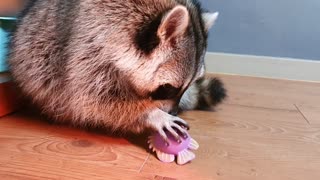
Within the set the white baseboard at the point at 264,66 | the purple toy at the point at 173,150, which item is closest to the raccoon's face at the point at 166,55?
the purple toy at the point at 173,150

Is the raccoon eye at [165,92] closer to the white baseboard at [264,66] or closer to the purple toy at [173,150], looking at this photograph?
the purple toy at [173,150]

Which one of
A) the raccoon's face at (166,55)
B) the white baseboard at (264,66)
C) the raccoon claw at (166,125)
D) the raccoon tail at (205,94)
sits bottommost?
the white baseboard at (264,66)

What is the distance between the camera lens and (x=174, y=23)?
0.92 m

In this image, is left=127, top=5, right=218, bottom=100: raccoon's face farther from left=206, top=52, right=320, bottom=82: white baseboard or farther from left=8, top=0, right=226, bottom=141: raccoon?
left=206, top=52, right=320, bottom=82: white baseboard

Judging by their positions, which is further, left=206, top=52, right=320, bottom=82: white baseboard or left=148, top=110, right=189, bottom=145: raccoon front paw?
left=206, top=52, right=320, bottom=82: white baseboard

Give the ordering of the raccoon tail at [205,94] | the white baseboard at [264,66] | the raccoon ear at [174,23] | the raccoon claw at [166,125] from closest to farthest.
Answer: the raccoon ear at [174,23] → the raccoon claw at [166,125] → the raccoon tail at [205,94] → the white baseboard at [264,66]

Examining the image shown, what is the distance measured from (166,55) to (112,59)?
0.15 meters

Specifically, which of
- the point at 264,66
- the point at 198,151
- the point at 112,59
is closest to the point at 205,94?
the point at 198,151

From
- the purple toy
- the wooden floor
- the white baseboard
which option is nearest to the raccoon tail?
the wooden floor

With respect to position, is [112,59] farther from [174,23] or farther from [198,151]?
[198,151]

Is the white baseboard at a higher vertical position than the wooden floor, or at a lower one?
lower

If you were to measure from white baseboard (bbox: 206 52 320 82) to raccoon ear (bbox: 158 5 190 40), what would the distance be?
4.58 ft

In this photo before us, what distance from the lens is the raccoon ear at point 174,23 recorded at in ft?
2.93

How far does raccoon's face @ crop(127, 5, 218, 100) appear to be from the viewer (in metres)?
0.93
